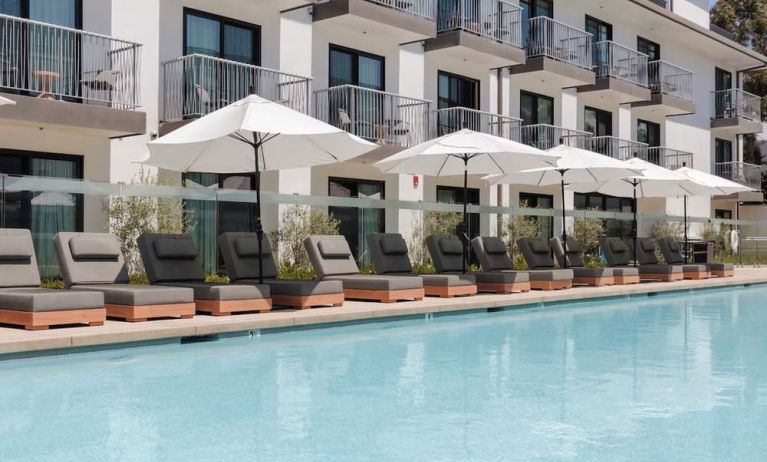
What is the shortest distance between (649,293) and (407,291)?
23.6 feet

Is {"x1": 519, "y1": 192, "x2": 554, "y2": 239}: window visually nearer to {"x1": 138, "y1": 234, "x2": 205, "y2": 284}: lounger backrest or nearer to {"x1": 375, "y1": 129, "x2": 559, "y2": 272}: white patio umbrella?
{"x1": 375, "y1": 129, "x2": 559, "y2": 272}: white patio umbrella

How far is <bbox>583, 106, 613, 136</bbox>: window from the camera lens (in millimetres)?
29673

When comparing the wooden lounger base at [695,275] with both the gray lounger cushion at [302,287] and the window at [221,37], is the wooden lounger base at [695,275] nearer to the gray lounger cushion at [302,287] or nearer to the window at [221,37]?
the window at [221,37]

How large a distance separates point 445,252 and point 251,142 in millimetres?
5075

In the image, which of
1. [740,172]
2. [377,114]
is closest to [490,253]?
[377,114]

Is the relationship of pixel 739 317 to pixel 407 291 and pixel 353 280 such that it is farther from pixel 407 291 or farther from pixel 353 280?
Result: pixel 353 280

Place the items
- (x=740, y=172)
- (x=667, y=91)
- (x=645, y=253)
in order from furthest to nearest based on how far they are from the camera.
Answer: (x=740, y=172)
(x=667, y=91)
(x=645, y=253)

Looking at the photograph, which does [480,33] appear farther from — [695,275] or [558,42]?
[695,275]

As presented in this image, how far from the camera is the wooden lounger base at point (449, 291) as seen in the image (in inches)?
560

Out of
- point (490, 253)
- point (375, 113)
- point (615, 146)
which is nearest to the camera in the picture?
point (490, 253)

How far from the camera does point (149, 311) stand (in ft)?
32.8

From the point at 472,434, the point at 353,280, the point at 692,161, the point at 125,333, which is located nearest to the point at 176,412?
the point at 472,434

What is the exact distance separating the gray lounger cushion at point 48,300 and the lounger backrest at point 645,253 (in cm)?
1577

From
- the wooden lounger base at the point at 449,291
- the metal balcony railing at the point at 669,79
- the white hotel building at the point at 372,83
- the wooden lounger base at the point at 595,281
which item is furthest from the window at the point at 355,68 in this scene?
the metal balcony railing at the point at 669,79
